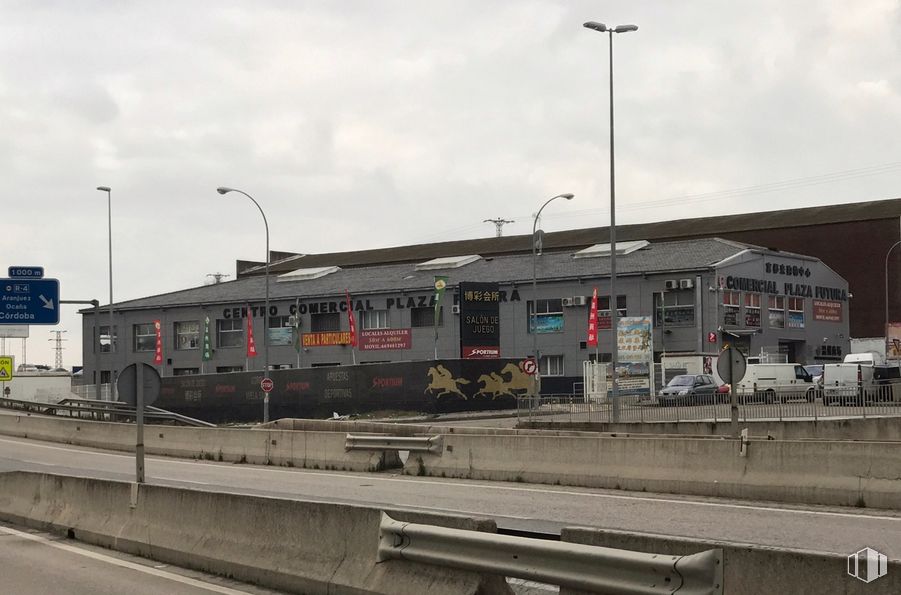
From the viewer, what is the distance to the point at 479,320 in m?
52.9

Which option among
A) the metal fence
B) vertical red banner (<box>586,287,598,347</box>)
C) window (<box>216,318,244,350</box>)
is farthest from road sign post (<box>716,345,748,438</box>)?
window (<box>216,318,244,350</box>)

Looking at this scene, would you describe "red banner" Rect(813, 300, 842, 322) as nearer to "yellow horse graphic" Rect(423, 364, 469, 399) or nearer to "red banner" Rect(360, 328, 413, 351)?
"red banner" Rect(360, 328, 413, 351)

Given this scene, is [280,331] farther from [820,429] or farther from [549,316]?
[820,429]

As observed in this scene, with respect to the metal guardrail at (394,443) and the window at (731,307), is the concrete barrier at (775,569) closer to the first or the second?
the metal guardrail at (394,443)

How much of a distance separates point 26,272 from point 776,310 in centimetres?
4986

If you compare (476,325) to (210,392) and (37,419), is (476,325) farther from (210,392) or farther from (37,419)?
(37,419)

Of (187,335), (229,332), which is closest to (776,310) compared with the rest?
(229,332)

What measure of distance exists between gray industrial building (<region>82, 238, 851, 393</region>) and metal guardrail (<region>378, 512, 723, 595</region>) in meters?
51.7

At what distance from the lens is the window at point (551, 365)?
72375 millimetres

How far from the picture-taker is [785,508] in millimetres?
16328


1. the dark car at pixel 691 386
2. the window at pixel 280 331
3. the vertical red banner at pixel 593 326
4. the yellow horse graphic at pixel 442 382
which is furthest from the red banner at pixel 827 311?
the window at pixel 280 331

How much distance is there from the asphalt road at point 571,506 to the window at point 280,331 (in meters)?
54.7

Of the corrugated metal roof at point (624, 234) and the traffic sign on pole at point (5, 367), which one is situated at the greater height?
the corrugated metal roof at point (624, 234)

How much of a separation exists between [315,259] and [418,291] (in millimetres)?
42395
